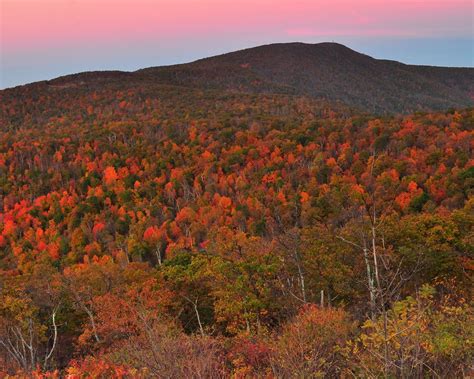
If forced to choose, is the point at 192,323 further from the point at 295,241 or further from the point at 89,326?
the point at 295,241

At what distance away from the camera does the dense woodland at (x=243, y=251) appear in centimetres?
1559

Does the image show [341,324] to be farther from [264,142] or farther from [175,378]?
[264,142]

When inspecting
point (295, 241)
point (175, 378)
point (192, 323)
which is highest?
point (175, 378)

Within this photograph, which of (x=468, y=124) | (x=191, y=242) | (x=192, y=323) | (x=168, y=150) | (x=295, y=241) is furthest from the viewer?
(x=168, y=150)

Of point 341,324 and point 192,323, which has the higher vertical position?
point 341,324

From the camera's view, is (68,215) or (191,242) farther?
(68,215)

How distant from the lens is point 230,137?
18012cm

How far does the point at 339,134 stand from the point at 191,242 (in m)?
71.6

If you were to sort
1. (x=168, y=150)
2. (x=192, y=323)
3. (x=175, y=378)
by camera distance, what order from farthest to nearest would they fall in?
(x=168, y=150) < (x=192, y=323) < (x=175, y=378)

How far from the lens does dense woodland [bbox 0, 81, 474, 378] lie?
15586 mm

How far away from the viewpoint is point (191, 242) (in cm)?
11781

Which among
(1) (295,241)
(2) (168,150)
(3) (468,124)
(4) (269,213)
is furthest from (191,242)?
(3) (468,124)

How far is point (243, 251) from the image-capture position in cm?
4384

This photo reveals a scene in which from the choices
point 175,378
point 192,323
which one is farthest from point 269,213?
point 175,378
